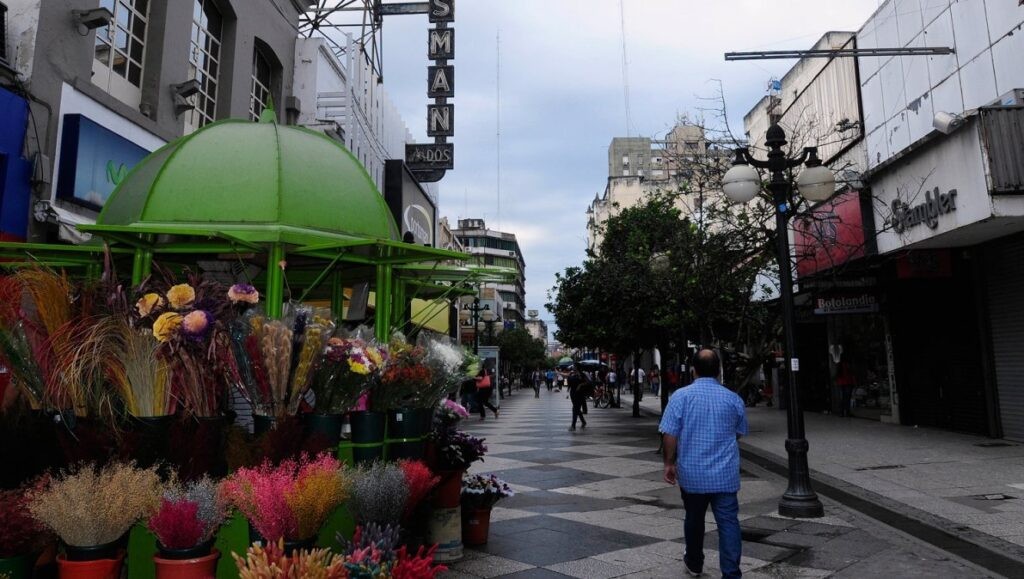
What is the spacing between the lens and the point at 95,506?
2865mm

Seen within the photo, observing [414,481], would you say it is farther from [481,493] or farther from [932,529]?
[932,529]

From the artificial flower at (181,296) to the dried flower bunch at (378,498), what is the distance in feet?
4.34

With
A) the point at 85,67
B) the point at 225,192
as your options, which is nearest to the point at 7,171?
the point at 85,67

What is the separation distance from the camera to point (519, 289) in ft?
388

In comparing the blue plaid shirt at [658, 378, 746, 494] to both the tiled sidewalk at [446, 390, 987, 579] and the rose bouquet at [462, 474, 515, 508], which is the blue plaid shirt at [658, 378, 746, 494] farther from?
the rose bouquet at [462, 474, 515, 508]

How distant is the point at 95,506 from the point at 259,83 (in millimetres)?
13170

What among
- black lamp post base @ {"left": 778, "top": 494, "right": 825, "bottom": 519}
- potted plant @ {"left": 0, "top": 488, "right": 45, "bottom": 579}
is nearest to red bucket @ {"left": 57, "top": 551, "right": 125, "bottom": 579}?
potted plant @ {"left": 0, "top": 488, "right": 45, "bottom": 579}

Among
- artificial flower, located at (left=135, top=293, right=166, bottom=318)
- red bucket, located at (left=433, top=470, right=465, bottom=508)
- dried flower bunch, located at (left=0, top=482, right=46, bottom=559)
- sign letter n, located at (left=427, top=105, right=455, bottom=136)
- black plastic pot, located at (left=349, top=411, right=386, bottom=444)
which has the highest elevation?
sign letter n, located at (left=427, top=105, right=455, bottom=136)

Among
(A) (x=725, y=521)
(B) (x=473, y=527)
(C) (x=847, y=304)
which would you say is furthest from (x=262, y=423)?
(C) (x=847, y=304)

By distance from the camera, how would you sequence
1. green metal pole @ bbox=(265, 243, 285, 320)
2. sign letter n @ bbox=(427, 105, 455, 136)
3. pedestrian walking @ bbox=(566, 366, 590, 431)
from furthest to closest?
sign letter n @ bbox=(427, 105, 455, 136), pedestrian walking @ bbox=(566, 366, 590, 431), green metal pole @ bbox=(265, 243, 285, 320)

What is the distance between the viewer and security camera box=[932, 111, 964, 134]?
10334mm

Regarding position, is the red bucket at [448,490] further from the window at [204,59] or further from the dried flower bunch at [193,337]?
the window at [204,59]

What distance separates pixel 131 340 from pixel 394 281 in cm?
379

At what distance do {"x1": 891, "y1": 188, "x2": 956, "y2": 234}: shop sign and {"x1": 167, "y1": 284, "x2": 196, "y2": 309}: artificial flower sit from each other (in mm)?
11538
